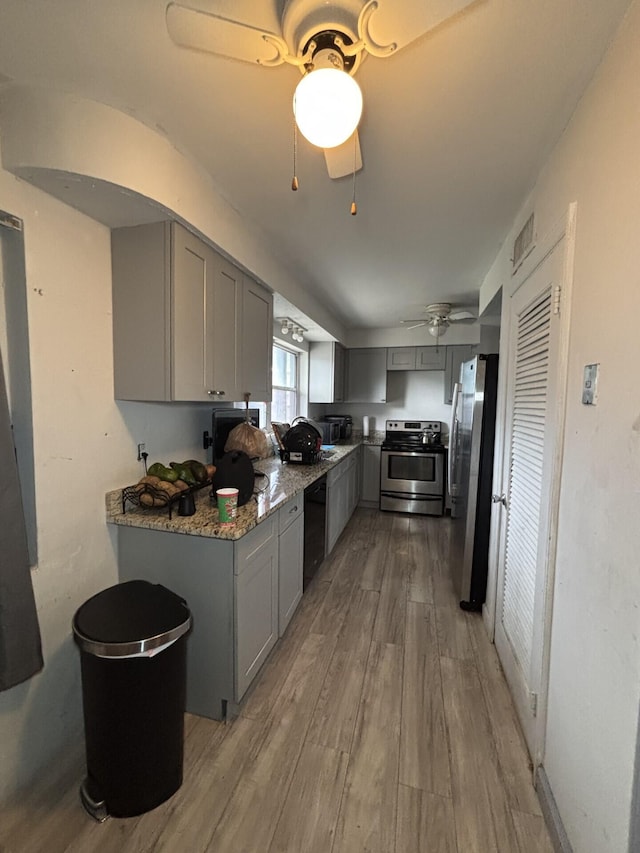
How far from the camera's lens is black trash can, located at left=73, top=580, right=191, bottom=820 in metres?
1.13

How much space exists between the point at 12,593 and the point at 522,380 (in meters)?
2.16

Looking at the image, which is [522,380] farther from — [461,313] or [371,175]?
[461,313]

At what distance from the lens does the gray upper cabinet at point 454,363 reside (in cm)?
438

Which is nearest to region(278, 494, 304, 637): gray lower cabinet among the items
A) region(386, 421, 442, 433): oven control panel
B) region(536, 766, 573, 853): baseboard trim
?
region(536, 766, 573, 853): baseboard trim

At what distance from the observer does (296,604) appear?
2252 millimetres

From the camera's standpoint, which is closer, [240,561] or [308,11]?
[308,11]

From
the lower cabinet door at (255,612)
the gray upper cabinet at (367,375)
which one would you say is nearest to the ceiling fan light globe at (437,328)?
the gray upper cabinet at (367,375)

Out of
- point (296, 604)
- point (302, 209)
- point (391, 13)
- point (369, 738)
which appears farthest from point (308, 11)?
point (296, 604)

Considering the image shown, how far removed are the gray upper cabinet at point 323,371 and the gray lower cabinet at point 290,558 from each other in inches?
87.4

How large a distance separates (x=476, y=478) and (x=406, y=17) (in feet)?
7.05

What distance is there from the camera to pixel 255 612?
165cm

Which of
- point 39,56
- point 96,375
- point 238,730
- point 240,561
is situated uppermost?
point 39,56

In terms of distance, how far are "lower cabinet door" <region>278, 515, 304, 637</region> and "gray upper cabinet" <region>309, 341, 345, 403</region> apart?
2272 mm

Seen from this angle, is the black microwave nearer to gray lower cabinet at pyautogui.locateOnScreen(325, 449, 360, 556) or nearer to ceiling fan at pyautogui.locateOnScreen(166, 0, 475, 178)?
gray lower cabinet at pyautogui.locateOnScreen(325, 449, 360, 556)
